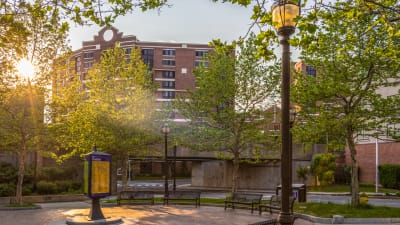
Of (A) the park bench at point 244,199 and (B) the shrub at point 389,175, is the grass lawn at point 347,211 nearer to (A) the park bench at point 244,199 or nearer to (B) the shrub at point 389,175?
(A) the park bench at point 244,199

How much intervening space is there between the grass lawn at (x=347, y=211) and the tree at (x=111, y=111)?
36.1ft

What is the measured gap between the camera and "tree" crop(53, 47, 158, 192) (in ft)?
72.7

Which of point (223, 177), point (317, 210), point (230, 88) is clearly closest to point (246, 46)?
point (230, 88)

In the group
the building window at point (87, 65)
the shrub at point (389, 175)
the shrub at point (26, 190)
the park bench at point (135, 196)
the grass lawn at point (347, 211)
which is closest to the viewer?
the grass lawn at point (347, 211)

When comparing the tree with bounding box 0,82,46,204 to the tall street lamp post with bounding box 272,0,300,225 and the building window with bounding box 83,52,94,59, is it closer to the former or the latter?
the tall street lamp post with bounding box 272,0,300,225

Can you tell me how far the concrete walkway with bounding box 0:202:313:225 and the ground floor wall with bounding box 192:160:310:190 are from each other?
778 inches

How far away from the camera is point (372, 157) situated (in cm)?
4031

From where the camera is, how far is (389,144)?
124 feet

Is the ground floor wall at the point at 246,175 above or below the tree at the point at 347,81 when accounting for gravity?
below

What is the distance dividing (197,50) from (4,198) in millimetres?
64699

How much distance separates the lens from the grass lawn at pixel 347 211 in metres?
16.0

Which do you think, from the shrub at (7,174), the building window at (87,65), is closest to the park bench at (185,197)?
the shrub at (7,174)

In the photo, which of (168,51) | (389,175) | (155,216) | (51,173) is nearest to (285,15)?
(155,216)

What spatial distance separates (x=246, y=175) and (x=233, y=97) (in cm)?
1832
